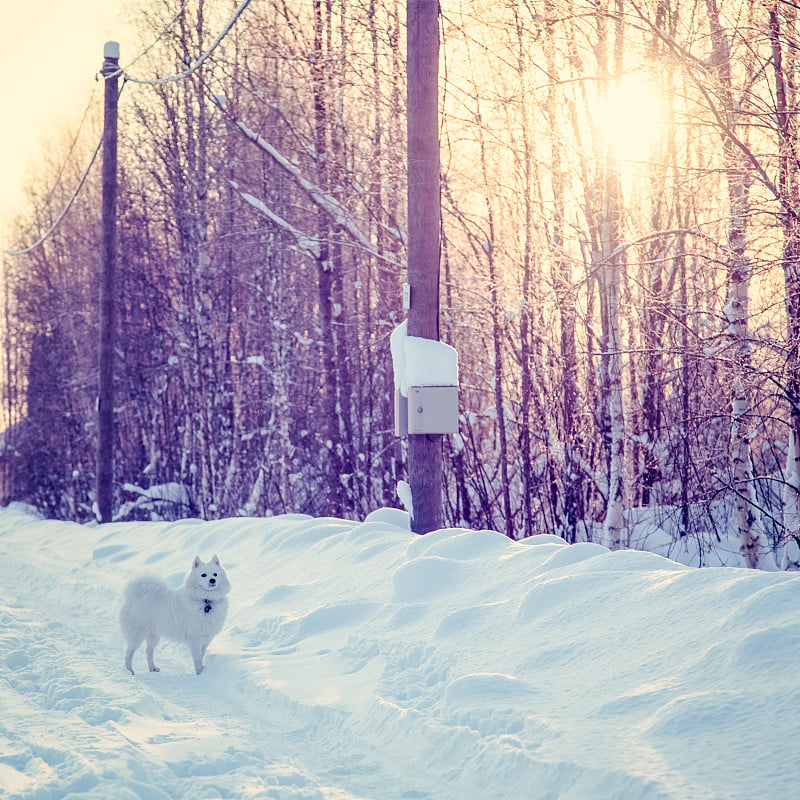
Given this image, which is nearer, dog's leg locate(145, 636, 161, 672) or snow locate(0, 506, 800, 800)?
snow locate(0, 506, 800, 800)

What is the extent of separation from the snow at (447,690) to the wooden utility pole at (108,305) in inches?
326

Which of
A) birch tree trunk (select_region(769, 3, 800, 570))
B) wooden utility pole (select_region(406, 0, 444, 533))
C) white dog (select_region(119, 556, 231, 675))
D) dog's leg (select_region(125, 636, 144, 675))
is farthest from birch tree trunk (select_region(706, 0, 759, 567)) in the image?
dog's leg (select_region(125, 636, 144, 675))

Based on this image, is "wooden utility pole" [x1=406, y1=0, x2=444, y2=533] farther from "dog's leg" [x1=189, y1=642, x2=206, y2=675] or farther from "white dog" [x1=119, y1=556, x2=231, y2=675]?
"dog's leg" [x1=189, y1=642, x2=206, y2=675]

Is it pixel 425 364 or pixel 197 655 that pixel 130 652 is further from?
pixel 425 364

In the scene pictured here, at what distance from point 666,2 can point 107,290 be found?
10405mm

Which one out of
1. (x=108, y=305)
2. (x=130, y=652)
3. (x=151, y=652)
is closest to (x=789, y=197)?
(x=151, y=652)

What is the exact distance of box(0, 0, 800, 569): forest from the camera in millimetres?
8844

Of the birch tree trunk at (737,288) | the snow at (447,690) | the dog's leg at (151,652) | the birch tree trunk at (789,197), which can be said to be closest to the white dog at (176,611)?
the dog's leg at (151,652)

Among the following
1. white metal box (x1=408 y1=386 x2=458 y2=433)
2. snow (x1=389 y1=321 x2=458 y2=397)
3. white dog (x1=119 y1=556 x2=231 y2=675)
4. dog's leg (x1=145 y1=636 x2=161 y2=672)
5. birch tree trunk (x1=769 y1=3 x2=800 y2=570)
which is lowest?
dog's leg (x1=145 y1=636 x2=161 y2=672)

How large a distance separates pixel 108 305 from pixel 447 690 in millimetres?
12814

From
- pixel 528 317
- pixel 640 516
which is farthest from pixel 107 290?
pixel 640 516

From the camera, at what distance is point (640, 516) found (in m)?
12.6

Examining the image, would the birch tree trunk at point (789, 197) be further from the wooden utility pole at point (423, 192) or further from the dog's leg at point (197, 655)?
the dog's leg at point (197, 655)

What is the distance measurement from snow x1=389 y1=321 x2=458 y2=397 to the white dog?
2567mm
